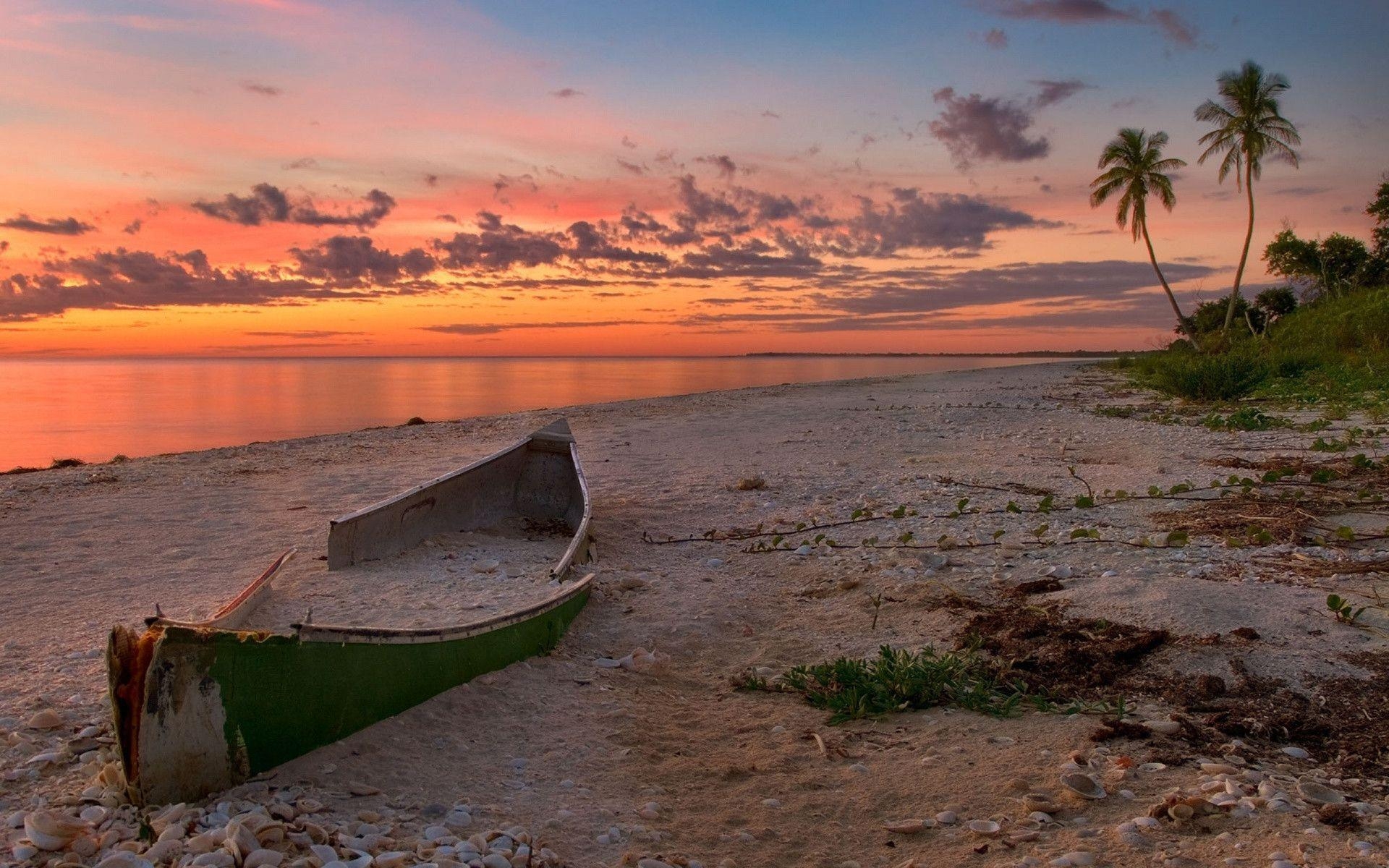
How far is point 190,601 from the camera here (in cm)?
529

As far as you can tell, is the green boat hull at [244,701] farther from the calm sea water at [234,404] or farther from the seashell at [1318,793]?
the calm sea water at [234,404]

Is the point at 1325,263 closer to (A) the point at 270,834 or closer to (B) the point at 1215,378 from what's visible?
Result: (B) the point at 1215,378

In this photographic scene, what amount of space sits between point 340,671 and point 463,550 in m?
3.35

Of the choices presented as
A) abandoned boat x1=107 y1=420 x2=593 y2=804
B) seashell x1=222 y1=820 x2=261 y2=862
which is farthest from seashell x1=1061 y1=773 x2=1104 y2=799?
seashell x1=222 y1=820 x2=261 y2=862

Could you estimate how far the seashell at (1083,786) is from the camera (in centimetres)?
287

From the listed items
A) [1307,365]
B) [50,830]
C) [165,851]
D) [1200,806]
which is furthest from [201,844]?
[1307,365]

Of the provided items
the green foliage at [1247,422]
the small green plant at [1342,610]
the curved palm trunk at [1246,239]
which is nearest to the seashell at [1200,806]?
the small green plant at [1342,610]

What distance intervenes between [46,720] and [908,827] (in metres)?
3.21

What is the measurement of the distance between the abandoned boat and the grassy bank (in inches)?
498

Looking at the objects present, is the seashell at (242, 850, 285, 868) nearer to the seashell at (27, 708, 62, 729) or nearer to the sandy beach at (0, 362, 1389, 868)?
the sandy beach at (0, 362, 1389, 868)

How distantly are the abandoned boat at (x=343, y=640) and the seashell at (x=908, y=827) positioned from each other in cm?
189

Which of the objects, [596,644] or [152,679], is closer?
[152,679]

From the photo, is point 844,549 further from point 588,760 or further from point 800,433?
point 800,433

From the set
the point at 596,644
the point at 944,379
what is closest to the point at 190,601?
the point at 596,644
